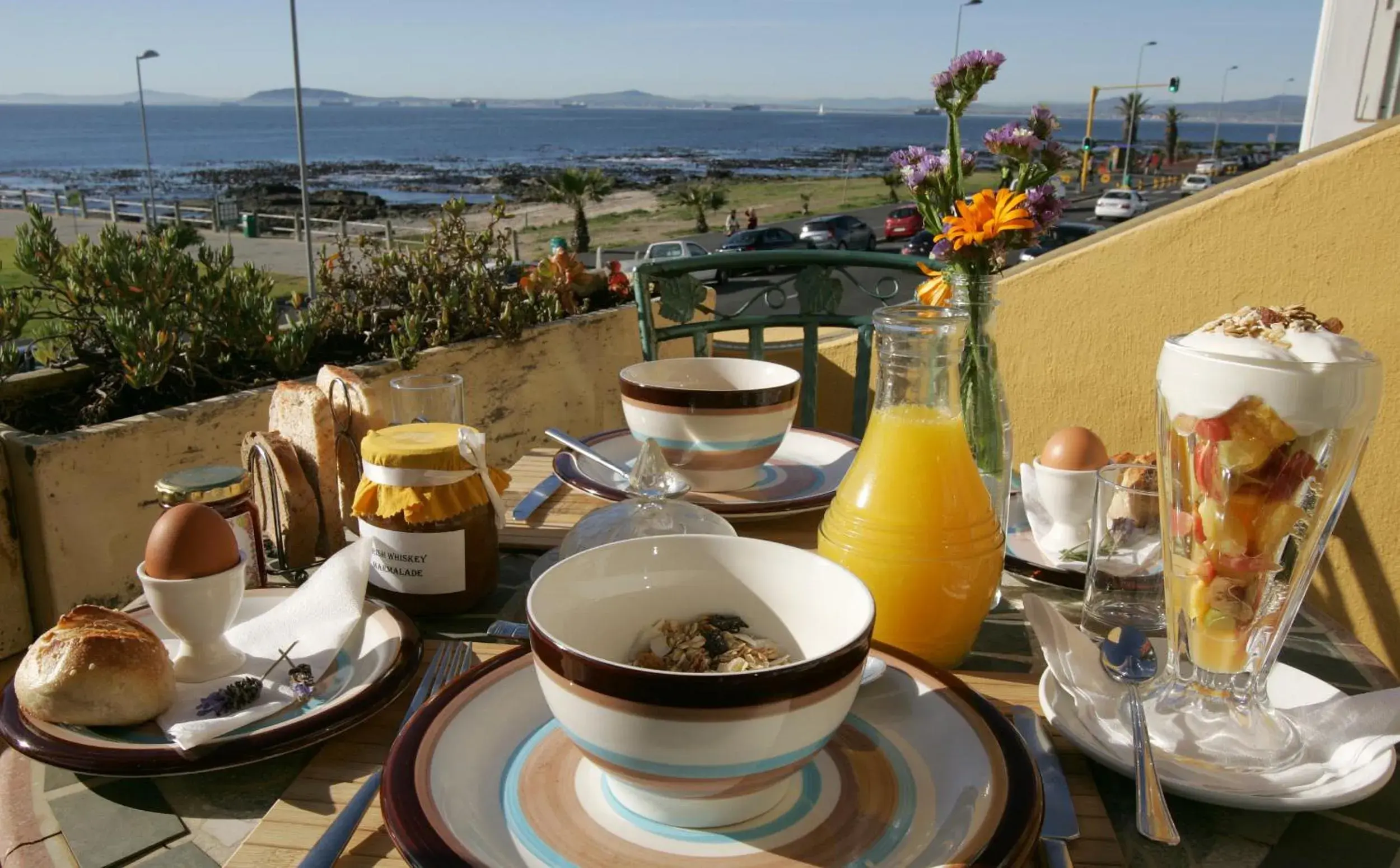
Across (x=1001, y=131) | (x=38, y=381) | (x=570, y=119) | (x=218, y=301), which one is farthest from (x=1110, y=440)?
(x=570, y=119)

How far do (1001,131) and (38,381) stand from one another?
2886mm

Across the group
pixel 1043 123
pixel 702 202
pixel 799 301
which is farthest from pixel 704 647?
pixel 702 202

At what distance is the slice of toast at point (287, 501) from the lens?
1118 mm

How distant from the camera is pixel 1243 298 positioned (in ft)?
7.01

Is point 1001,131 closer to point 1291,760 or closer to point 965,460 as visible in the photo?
point 965,460

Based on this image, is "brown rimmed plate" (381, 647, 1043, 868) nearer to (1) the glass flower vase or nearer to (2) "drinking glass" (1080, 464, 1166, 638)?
(2) "drinking glass" (1080, 464, 1166, 638)

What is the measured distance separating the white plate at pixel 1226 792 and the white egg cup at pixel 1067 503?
0.36m

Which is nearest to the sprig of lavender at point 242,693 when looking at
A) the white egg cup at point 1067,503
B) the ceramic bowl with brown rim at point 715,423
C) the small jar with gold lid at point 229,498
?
the small jar with gold lid at point 229,498

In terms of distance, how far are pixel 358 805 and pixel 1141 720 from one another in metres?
0.56

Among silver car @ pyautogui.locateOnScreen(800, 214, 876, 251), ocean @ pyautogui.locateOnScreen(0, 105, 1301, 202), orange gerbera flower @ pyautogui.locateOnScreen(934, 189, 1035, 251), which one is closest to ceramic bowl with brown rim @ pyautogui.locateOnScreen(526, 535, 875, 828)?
orange gerbera flower @ pyautogui.locateOnScreen(934, 189, 1035, 251)

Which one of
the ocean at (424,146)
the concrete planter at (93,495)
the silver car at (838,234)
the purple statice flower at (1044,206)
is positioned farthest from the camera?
the ocean at (424,146)

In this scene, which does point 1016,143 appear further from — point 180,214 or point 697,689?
point 180,214

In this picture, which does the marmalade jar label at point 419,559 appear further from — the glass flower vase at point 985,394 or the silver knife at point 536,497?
the glass flower vase at point 985,394

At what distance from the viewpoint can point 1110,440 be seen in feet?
7.79
